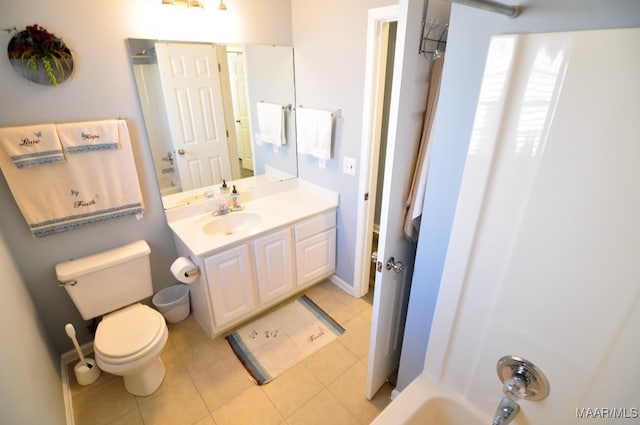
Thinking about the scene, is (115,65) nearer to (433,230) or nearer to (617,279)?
(433,230)

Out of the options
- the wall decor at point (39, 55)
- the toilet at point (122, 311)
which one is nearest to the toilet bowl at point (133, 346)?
the toilet at point (122, 311)

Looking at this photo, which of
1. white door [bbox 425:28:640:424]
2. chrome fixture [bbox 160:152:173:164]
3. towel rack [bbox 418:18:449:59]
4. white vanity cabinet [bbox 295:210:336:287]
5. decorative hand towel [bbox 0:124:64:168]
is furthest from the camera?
white vanity cabinet [bbox 295:210:336:287]

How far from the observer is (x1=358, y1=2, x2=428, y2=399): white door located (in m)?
1.05

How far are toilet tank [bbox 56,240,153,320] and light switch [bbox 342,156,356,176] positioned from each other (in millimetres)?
1460

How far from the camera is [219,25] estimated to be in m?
1.95

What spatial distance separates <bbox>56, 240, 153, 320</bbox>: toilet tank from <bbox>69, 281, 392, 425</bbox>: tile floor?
47cm

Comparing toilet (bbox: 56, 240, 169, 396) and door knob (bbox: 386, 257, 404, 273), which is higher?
door knob (bbox: 386, 257, 404, 273)

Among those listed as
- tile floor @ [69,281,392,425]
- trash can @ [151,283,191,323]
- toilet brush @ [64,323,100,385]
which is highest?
trash can @ [151,283,191,323]

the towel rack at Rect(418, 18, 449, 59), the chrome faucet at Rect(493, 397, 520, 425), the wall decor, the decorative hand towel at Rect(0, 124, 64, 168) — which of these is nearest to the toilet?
the decorative hand towel at Rect(0, 124, 64, 168)

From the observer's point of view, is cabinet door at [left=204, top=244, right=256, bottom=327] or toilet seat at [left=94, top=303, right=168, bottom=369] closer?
toilet seat at [left=94, top=303, right=168, bottom=369]

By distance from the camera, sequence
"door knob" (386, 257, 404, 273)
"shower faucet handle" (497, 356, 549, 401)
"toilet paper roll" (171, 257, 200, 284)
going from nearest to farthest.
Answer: "shower faucet handle" (497, 356, 549, 401) < "door knob" (386, 257, 404, 273) < "toilet paper roll" (171, 257, 200, 284)

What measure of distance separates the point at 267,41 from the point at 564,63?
1.95m

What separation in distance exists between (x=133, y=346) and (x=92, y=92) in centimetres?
142

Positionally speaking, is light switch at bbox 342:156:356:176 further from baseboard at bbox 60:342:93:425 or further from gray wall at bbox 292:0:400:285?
baseboard at bbox 60:342:93:425
